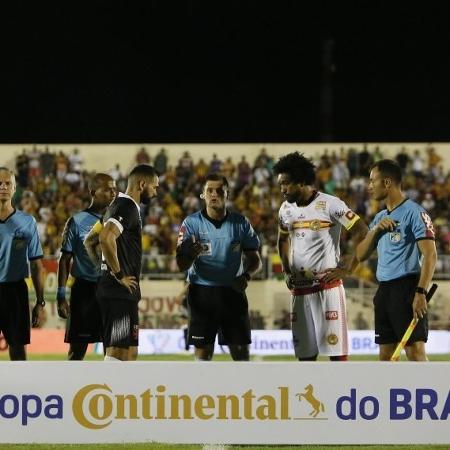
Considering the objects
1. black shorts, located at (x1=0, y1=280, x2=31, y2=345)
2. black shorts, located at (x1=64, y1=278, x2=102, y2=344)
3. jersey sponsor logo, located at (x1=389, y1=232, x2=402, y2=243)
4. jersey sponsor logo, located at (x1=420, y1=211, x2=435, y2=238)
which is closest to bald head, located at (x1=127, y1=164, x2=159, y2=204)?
black shorts, located at (x1=0, y1=280, x2=31, y2=345)

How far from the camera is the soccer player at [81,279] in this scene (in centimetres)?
960

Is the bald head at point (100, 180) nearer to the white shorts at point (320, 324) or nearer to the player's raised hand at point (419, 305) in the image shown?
the white shorts at point (320, 324)

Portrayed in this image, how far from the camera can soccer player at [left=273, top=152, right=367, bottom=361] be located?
8.41m

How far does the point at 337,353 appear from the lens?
329 inches

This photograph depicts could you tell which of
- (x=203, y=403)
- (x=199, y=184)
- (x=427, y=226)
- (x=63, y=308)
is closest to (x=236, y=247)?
(x=427, y=226)

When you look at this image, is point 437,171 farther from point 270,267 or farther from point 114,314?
point 114,314

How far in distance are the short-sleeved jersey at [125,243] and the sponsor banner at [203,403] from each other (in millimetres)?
1519

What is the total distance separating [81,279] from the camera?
971 centimetres

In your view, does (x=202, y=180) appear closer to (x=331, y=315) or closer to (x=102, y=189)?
(x=102, y=189)

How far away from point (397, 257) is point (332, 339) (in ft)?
2.75

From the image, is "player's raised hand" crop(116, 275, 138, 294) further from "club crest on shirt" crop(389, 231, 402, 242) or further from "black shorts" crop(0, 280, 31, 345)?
"club crest on shirt" crop(389, 231, 402, 242)

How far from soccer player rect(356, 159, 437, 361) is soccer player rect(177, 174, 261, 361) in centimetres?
107
